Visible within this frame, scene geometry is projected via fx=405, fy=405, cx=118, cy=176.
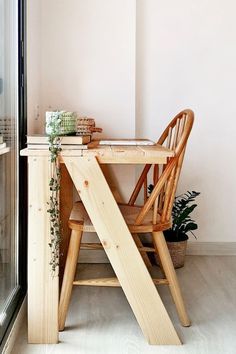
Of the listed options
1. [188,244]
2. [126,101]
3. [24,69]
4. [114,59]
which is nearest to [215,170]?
[188,244]

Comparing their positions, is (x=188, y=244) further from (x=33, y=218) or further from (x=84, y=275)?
(x=33, y=218)

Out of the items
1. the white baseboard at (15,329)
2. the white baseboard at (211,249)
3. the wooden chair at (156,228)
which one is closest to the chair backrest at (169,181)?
the wooden chair at (156,228)

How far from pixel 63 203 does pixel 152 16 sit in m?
1.44

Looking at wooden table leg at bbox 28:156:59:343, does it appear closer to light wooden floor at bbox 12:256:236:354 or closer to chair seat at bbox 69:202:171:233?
light wooden floor at bbox 12:256:236:354

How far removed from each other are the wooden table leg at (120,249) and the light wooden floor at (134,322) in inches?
3.4

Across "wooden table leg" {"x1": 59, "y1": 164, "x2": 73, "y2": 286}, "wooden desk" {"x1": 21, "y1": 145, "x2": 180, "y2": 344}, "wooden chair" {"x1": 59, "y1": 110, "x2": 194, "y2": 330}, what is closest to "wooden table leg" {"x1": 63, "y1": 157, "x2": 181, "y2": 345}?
"wooden desk" {"x1": 21, "y1": 145, "x2": 180, "y2": 344}

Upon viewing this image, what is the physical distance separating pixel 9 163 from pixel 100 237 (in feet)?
1.68

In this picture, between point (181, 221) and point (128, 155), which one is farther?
point (181, 221)

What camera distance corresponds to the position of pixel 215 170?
2893 mm

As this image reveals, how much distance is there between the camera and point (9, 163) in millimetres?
1746

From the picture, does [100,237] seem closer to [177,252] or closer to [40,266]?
[40,266]

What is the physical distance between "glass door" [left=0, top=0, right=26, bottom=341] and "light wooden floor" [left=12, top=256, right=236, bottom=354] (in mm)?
196

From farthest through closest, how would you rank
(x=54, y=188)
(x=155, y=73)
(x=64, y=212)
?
(x=155, y=73) → (x=64, y=212) → (x=54, y=188)

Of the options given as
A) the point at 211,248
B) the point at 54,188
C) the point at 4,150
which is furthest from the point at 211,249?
the point at 4,150
